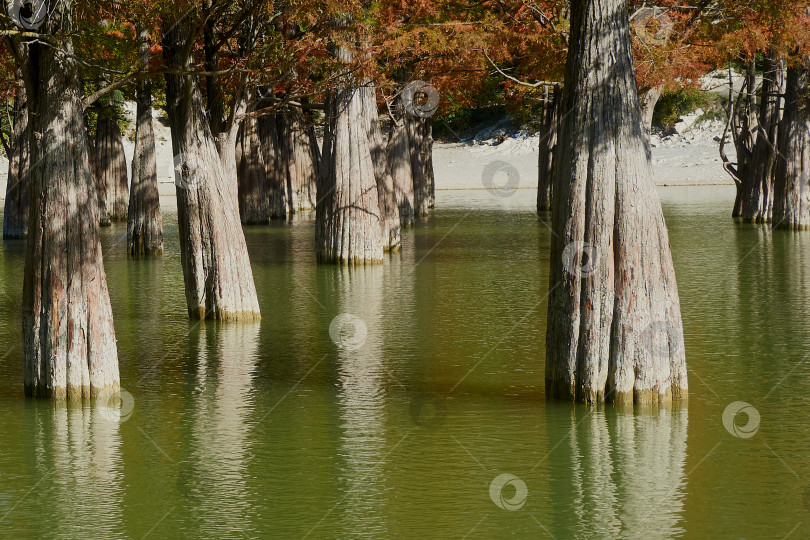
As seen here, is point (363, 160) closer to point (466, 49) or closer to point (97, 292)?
point (466, 49)

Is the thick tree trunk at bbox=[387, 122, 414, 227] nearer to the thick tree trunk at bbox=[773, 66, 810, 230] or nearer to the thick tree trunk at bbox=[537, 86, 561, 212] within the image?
the thick tree trunk at bbox=[537, 86, 561, 212]

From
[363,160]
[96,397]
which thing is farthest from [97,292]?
[363,160]

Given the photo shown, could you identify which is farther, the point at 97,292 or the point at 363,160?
the point at 363,160

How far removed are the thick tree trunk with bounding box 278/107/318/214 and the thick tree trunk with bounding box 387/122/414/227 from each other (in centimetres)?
721

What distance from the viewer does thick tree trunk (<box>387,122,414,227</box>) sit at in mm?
26844

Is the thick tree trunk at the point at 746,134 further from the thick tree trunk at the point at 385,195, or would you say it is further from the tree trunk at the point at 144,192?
the tree trunk at the point at 144,192

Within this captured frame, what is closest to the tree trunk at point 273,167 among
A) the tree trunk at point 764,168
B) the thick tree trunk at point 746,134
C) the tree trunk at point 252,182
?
the tree trunk at point 252,182

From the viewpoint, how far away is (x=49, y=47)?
30.8 feet

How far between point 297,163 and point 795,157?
61.2 ft

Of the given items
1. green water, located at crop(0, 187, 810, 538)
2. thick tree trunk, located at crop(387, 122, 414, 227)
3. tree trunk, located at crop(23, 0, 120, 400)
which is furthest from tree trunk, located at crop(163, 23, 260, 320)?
thick tree trunk, located at crop(387, 122, 414, 227)

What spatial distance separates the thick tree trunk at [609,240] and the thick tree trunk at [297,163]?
2701cm

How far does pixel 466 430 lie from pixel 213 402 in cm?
254

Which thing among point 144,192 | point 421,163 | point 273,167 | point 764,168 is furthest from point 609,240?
point 421,163

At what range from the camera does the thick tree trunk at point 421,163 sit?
115ft
